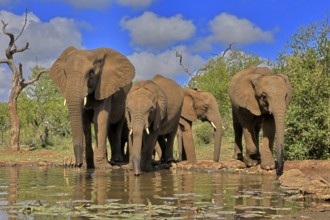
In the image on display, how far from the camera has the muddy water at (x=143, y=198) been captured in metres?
5.89

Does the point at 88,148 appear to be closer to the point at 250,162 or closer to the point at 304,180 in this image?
the point at 250,162

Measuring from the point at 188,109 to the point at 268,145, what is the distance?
5451mm

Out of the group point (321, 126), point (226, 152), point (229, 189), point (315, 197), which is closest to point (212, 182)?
point (229, 189)

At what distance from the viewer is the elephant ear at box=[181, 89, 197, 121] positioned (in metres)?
17.6

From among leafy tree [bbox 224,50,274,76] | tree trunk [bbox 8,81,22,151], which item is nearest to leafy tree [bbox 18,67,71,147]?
tree trunk [bbox 8,81,22,151]

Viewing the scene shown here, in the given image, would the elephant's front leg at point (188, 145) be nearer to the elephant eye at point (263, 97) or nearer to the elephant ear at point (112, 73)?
the elephant ear at point (112, 73)

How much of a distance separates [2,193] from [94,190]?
1.40m

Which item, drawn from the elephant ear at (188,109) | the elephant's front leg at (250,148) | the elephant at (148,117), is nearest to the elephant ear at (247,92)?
the elephant's front leg at (250,148)

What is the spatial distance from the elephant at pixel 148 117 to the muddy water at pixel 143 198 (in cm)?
112

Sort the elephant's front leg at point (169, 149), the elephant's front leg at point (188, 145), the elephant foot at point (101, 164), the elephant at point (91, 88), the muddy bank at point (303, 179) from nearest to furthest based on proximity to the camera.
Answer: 1. the muddy bank at point (303, 179)
2. the elephant at point (91, 88)
3. the elephant foot at point (101, 164)
4. the elephant's front leg at point (169, 149)
5. the elephant's front leg at point (188, 145)

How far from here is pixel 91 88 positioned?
534 inches

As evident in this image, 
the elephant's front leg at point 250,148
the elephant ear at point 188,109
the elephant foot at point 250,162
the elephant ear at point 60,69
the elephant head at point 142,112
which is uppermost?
the elephant ear at point 60,69

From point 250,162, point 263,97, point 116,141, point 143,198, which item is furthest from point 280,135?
point 116,141

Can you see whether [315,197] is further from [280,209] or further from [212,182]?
[212,182]
